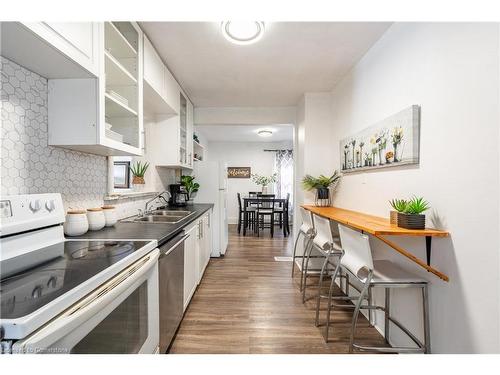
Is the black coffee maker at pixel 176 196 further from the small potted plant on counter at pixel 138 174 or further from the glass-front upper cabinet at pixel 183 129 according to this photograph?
the small potted plant on counter at pixel 138 174

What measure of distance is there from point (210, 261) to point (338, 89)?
2.88 metres

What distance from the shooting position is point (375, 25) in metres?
1.88

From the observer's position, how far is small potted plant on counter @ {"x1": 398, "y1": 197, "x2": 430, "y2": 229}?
137cm

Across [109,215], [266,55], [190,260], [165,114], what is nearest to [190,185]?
[165,114]

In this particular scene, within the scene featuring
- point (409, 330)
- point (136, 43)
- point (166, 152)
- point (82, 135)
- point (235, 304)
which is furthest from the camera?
point (166, 152)

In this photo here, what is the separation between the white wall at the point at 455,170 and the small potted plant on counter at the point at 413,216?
0.10 metres

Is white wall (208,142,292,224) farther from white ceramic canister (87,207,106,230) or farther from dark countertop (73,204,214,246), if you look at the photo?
white ceramic canister (87,207,106,230)

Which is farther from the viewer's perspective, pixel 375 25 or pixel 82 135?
pixel 375 25

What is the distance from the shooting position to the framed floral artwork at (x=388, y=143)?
1576 mm

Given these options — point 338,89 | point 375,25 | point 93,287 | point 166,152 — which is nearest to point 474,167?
point 375,25

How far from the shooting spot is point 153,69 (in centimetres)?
213
